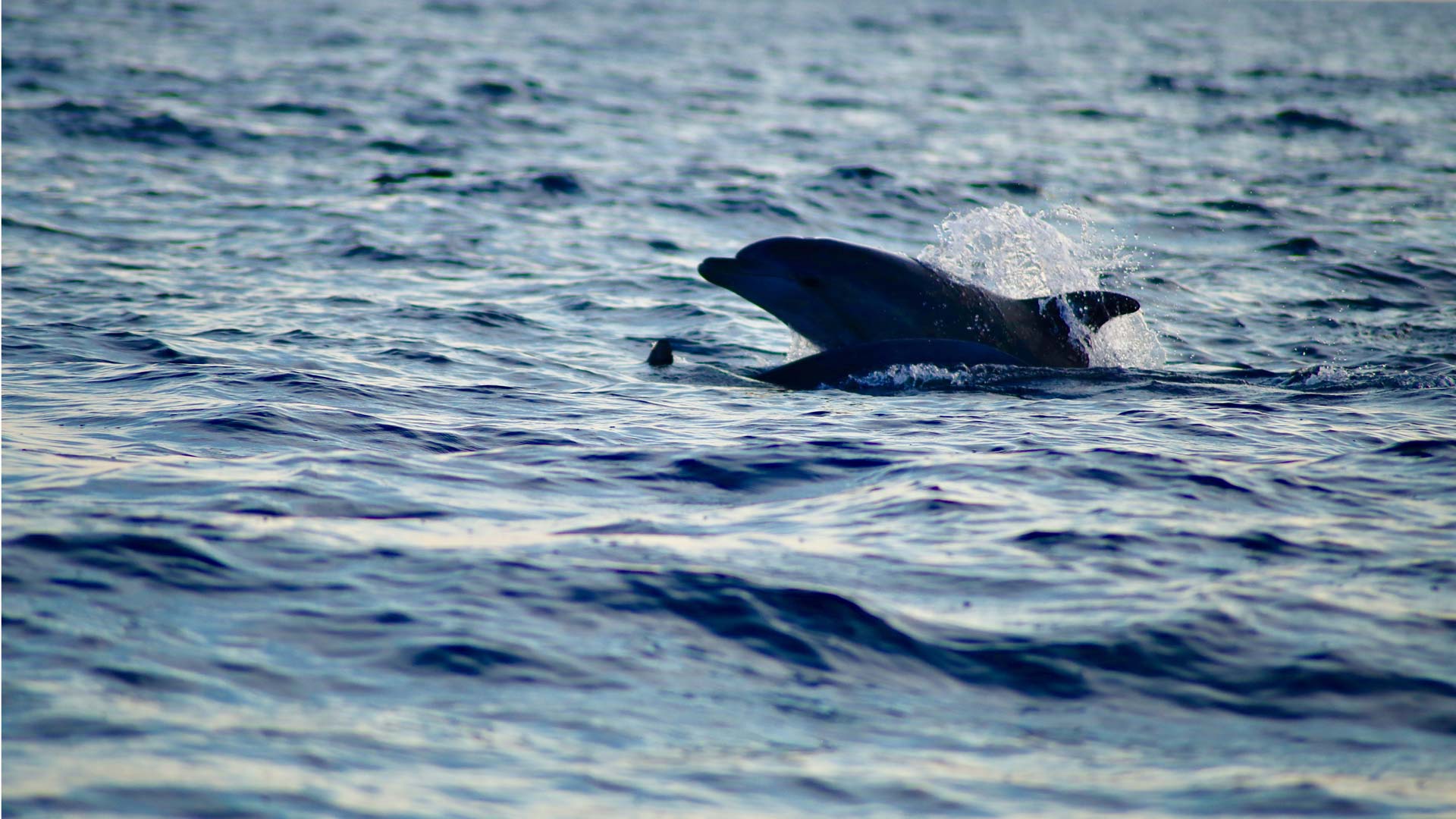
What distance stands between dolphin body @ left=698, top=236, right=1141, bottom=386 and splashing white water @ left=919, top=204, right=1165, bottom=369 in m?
0.72

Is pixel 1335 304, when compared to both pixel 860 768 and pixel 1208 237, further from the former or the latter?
pixel 860 768

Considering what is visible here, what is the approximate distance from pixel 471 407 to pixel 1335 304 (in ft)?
33.0

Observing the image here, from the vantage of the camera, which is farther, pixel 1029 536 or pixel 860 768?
pixel 1029 536

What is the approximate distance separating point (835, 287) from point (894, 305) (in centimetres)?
48

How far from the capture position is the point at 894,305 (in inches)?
447

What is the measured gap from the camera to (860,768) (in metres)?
5.09

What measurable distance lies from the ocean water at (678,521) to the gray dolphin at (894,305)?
0.37 meters

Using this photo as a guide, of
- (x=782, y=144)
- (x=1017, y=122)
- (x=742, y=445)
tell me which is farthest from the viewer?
(x=1017, y=122)

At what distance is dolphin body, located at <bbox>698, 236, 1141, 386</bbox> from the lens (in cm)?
1120

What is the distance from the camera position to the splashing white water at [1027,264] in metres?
12.5

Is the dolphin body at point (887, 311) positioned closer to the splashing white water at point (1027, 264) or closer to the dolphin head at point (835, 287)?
the dolphin head at point (835, 287)

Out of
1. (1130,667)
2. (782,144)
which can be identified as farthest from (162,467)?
(782,144)

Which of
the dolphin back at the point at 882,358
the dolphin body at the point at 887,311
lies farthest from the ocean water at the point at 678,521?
the dolphin body at the point at 887,311

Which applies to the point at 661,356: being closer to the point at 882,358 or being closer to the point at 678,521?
the point at 882,358
